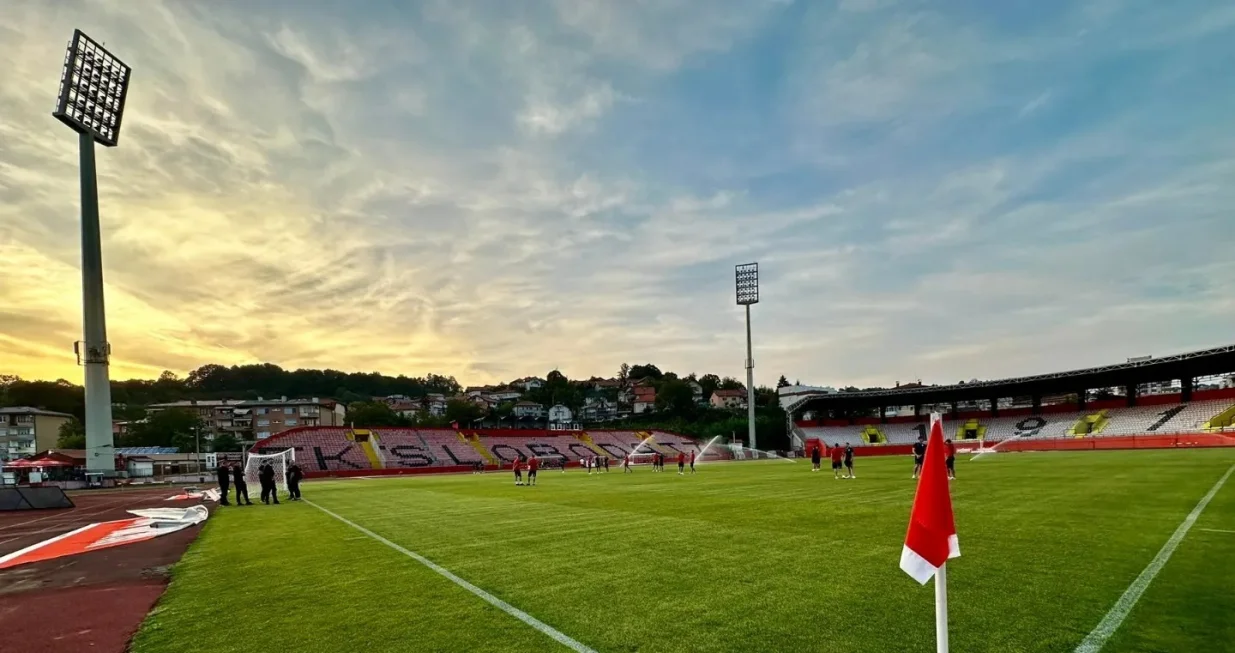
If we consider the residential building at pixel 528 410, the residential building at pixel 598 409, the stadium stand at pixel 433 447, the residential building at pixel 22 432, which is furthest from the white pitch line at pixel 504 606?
the residential building at pixel 598 409

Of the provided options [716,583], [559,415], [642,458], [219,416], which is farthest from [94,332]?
[559,415]

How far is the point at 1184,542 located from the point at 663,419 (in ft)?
346

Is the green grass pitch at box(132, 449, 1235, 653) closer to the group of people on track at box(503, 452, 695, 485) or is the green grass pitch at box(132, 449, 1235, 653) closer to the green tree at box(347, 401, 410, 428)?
the group of people on track at box(503, 452, 695, 485)

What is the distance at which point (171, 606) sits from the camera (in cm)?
824

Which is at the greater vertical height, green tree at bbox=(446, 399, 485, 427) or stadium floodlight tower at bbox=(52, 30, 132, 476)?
stadium floodlight tower at bbox=(52, 30, 132, 476)

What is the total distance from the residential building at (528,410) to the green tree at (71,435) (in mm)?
81351

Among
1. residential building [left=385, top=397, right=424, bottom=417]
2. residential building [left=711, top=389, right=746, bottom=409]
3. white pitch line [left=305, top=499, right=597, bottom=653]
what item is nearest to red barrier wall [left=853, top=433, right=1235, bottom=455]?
white pitch line [left=305, top=499, right=597, bottom=653]

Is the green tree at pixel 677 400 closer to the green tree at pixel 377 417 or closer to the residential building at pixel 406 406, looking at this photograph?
the green tree at pixel 377 417

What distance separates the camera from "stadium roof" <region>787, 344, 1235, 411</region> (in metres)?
53.3

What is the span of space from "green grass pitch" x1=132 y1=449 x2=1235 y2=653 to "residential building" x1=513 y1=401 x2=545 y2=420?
14237cm

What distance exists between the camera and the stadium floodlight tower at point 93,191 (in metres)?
45.2

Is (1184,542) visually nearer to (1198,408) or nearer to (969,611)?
(969,611)

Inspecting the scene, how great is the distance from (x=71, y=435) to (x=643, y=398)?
121182 millimetres

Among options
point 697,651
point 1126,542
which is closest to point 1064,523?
point 1126,542
